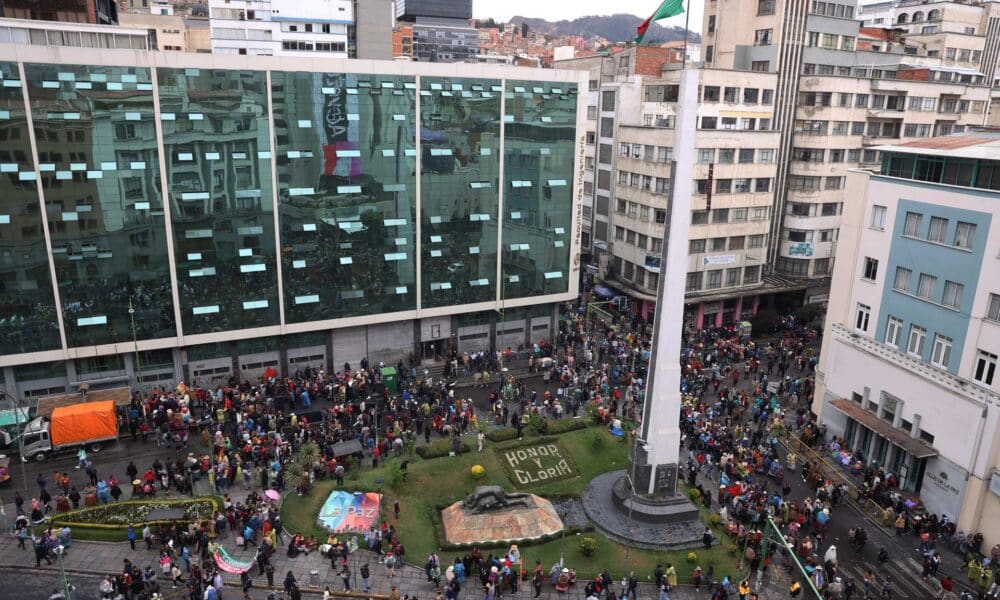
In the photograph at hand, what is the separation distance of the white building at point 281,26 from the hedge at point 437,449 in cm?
6716

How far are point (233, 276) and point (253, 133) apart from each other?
31.4ft

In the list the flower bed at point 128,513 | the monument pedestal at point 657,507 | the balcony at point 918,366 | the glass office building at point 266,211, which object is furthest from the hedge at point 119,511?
the balcony at point 918,366

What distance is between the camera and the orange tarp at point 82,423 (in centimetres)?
3950

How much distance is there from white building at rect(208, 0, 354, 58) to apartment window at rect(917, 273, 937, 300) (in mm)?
75915

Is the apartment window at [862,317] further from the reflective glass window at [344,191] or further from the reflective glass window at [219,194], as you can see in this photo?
the reflective glass window at [219,194]

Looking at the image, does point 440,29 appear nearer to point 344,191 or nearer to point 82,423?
point 344,191

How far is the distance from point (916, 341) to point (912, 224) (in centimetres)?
652

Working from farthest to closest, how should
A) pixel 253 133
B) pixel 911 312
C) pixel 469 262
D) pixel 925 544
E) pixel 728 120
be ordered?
pixel 728 120, pixel 469 262, pixel 253 133, pixel 911 312, pixel 925 544

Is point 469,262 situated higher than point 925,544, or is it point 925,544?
point 469,262

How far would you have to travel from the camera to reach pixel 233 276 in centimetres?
4775

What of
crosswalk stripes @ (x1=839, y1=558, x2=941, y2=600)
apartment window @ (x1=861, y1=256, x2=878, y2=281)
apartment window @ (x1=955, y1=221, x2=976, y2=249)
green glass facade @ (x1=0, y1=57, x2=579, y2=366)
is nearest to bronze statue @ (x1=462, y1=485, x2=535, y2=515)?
crosswalk stripes @ (x1=839, y1=558, x2=941, y2=600)

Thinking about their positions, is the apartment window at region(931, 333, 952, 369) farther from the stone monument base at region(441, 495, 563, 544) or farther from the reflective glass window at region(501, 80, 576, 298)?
the reflective glass window at region(501, 80, 576, 298)

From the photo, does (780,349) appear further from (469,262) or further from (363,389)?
(363,389)

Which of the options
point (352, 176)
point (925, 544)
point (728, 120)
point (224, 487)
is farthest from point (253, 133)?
point (925, 544)
